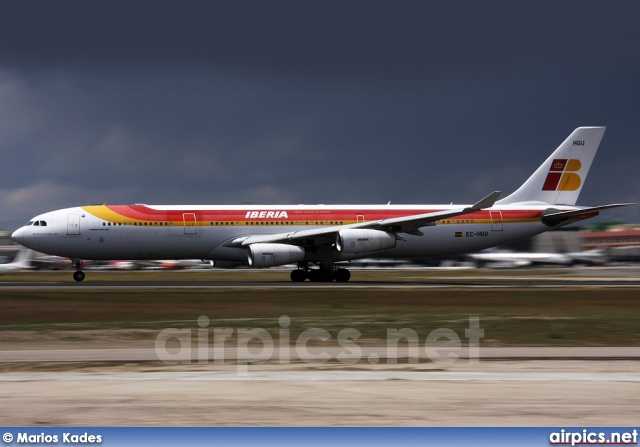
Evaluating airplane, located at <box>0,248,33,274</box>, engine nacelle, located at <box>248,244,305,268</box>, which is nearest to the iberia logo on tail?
engine nacelle, located at <box>248,244,305,268</box>

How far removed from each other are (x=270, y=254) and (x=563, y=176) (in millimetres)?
18036

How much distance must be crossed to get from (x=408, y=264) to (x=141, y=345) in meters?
77.6

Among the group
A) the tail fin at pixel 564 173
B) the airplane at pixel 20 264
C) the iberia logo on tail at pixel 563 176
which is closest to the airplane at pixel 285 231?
the tail fin at pixel 564 173

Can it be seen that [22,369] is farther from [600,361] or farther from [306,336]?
[600,361]

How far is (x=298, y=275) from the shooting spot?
1887 inches

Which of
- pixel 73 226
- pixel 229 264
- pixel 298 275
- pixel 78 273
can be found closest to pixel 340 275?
pixel 298 275

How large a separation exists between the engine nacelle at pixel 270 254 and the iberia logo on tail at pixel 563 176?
51.0ft

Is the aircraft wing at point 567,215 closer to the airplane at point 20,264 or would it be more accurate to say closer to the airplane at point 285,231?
the airplane at point 285,231

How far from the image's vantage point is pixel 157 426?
11086mm

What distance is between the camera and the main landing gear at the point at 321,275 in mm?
47469

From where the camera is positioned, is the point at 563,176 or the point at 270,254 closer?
the point at 270,254

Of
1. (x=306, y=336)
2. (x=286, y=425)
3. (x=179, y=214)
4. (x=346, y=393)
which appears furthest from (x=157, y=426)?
(x=179, y=214)

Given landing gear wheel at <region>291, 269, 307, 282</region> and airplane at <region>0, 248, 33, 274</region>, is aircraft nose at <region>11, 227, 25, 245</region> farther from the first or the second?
airplane at <region>0, 248, 33, 274</region>

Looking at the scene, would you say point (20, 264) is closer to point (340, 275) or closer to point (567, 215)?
point (340, 275)
